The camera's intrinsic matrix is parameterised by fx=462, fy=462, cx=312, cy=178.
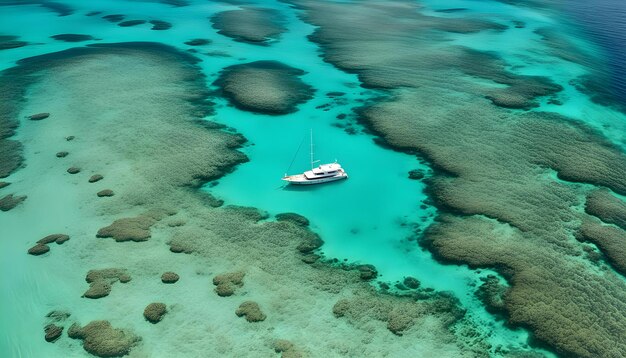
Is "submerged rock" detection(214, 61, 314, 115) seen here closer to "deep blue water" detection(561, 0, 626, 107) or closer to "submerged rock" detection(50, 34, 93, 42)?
"submerged rock" detection(50, 34, 93, 42)

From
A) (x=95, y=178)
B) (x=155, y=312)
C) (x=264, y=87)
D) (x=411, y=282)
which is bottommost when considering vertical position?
(x=155, y=312)

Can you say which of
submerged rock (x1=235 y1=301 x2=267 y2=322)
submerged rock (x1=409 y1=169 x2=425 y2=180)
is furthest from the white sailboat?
submerged rock (x1=235 y1=301 x2=267 y2=322)

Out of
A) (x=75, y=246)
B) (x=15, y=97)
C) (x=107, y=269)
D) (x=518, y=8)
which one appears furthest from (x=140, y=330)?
(x=518, y=8)

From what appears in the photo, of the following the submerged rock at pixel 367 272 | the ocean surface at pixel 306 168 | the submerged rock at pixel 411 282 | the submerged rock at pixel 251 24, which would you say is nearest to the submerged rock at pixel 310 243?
the ocean surface at pixel 306 168

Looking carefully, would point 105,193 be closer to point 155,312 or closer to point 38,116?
point 155,312

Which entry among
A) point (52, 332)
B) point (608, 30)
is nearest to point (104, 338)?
Answer: point (52, 332)
